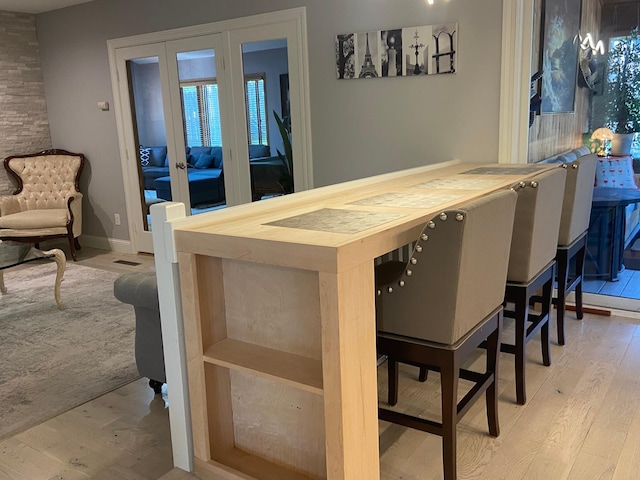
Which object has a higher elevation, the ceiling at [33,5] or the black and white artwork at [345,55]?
the ceiling at [33,5]

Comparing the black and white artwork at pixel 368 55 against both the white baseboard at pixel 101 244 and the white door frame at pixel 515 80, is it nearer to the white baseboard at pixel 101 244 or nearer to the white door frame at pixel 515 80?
the white door frame at pixel 515 80

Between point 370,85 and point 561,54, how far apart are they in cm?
124

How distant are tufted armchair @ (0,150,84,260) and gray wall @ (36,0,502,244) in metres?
0.59

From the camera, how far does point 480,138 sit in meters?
3.56

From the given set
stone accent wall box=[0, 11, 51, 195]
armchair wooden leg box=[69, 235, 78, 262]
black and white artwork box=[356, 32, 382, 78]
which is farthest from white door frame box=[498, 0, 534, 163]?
stone accent wall box=[0, 11, 51, 195]

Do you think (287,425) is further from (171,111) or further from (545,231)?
(171,111)

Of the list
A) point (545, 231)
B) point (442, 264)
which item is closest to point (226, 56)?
point (545, 231)

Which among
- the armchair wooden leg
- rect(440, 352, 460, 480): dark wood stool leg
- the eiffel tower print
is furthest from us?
the armchair wooden leg

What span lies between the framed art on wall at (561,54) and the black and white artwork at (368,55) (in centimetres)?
106

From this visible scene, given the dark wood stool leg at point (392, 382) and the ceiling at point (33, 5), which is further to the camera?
the ceiling at point (33, 5)

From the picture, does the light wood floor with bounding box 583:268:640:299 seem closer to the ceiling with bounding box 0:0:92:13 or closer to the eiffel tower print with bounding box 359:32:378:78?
the eiffel tower print with bounding box 359:32:378:78

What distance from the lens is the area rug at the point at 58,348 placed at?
2662 millimetres

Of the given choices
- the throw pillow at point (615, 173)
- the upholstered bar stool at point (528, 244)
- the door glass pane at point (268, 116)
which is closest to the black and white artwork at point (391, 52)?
the door glass pane at point (268, 116)

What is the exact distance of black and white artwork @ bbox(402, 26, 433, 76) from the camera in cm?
360
